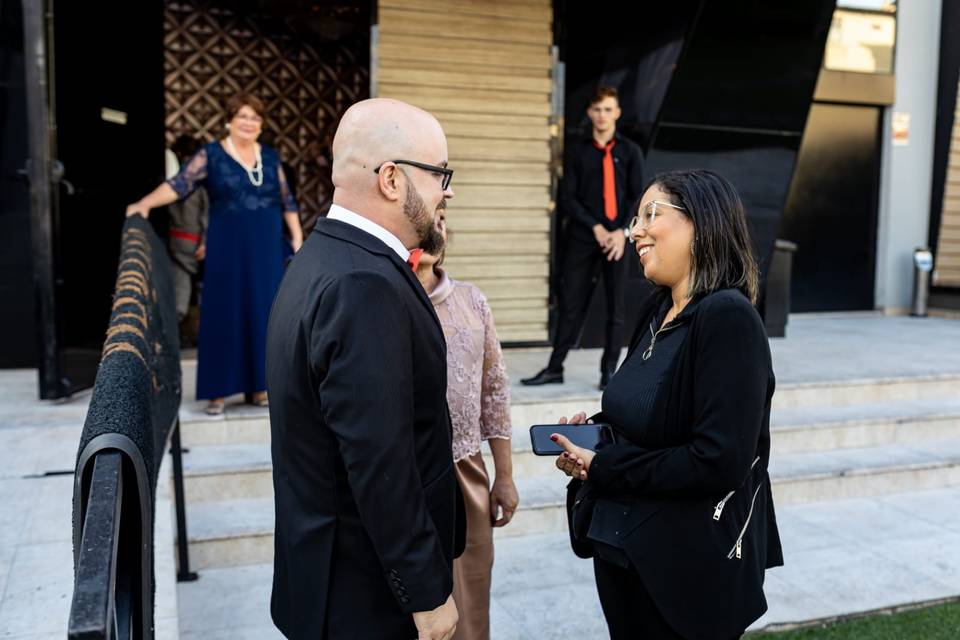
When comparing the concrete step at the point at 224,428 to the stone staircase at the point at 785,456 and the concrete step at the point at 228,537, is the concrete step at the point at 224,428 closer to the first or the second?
the stone staircase at the point at 785,456

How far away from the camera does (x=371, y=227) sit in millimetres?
1603

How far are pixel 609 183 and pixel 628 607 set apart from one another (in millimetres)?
3784

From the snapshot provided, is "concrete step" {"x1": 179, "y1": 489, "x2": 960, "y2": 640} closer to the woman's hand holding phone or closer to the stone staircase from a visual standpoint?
the stone staircase

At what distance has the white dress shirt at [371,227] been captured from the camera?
1.60 meters

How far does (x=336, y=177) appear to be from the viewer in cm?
161

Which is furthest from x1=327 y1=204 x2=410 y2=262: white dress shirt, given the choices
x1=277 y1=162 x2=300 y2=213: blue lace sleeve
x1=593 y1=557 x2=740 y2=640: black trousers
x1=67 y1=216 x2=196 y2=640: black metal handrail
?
x1=277 y1=162 x2=300 y2=213: blue lace sleeve

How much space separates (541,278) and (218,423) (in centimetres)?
327

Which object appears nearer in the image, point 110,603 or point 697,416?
point 110,603

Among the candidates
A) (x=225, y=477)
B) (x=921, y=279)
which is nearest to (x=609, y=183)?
(x=225, y=477)

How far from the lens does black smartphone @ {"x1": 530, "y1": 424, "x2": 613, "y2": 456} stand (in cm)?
212

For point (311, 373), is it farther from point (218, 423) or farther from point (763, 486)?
point (218, 423)

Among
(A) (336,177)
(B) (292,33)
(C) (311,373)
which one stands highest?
(B) (292,33)

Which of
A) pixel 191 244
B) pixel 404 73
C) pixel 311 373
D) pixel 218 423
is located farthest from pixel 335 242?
pixel 191 244

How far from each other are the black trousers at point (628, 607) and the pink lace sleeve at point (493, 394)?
2.00 feet
